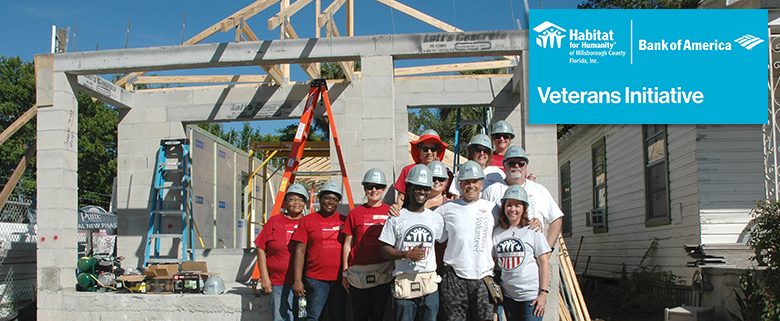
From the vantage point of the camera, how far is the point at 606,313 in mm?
12164

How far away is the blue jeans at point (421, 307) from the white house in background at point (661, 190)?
233 inches

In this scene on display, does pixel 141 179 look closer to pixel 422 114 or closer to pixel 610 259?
pixel 610 259

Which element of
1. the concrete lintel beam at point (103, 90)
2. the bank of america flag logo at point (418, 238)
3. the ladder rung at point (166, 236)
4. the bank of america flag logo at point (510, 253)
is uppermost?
the concrete lintel beam at point (103, 90)

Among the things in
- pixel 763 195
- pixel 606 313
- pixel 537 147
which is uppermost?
pixel 537 147

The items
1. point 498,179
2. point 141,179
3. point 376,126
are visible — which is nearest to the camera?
point 498,179

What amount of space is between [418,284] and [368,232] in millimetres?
716

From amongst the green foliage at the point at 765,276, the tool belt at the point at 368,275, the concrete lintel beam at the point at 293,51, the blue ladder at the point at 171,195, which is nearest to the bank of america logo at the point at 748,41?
the green foliage at the point at 765,276

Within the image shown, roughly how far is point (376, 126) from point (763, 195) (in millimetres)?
5388

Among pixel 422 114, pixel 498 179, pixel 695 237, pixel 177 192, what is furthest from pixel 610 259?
pixel 422 114

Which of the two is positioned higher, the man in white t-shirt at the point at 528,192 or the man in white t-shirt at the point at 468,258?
the man in white t-shirt at the point at 528,192

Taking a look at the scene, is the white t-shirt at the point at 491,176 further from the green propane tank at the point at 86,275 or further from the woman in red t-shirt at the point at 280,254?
the green propane tank at the point at 86,275

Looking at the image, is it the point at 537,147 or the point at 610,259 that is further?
the point at 610,259

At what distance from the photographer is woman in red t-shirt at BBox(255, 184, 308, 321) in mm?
6488

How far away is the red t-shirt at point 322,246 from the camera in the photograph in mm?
6031
